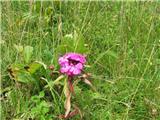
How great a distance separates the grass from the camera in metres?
1.90

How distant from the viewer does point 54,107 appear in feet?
6.17

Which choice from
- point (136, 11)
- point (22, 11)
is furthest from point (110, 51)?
point (22, 11)

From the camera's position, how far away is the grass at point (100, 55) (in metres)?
1.90

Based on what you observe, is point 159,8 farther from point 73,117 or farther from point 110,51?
point 73,117

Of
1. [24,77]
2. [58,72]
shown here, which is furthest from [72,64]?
[24,77]

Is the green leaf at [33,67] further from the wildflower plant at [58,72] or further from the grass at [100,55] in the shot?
the grass at [100,55]

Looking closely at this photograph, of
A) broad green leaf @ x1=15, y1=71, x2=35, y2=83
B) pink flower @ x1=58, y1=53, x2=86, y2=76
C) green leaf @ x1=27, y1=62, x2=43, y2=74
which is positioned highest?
pink flower @ x1=58, y1=53, x2=86, y2=76

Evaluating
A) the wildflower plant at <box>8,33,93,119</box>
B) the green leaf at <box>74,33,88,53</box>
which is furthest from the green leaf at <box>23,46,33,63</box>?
the green leaf at <box>74,33,88,53</box>

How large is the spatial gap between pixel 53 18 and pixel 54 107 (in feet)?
2.72

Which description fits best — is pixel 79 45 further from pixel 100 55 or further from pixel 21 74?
pixel 21 74

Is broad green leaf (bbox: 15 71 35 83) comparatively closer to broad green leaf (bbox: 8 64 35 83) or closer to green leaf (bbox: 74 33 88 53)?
broad green leaf (bbox: 8 64 35 83)

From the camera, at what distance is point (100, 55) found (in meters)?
2.11

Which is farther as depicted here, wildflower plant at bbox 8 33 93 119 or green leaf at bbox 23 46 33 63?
green leaf at bbox 23 46 33 63

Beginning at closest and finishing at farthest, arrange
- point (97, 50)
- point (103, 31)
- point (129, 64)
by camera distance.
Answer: point (129, 64)
point (97, 50)
point (103, 31)
